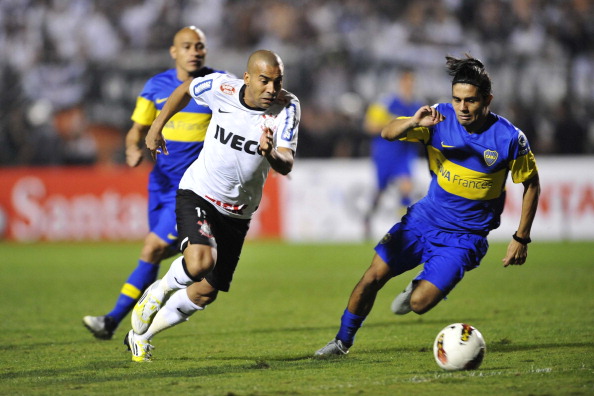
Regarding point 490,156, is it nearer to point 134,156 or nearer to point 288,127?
point 288,127

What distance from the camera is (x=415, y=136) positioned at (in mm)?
6066

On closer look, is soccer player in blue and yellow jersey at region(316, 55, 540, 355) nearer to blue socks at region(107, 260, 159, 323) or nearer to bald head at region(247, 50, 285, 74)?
bald head at region(247, 50, 285, 74)

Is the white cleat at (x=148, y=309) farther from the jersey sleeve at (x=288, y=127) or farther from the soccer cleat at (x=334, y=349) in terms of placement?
the jersey sleeve at (x=288, y=127)

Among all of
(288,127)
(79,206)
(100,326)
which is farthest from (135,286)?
(79,206)

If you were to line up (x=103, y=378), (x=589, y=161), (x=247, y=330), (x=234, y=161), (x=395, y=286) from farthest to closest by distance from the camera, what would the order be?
(x=589, y=161) < (x=395, y=286) < (x=247, y=330) < (x=234, y=161) < (x=103, y=378)

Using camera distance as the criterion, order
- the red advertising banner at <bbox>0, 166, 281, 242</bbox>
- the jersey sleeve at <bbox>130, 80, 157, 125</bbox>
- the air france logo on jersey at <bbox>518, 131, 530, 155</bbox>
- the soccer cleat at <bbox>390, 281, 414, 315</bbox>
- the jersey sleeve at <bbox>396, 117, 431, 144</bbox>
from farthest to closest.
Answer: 1. the red advertising banner at <bbox>0, 166, 281, 242</bbox>
2. the jersey sleeve at <bbox>130, 80, 157, 125</bbox>
3. the soccer cleat at <bbox>390, 281, 414, 315</bbox>
4. the jersey sleeve at <bbox>396, 117, 431, 144</bbox>
5. the air france logo on jersey at <bbox>518, 131, 530, 155</bbox>

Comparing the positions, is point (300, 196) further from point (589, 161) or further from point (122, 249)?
point (589, 161)

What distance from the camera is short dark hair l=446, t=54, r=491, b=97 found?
584 centimetres

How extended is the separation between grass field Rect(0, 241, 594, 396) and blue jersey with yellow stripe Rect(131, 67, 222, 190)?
1.44 m

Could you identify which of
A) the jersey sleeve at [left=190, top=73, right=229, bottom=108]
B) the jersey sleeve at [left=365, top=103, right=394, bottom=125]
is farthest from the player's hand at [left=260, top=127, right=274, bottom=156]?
the jersey sleeve at [left=365, top=103, right=394, bottom=125]

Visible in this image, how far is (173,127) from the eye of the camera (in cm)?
751

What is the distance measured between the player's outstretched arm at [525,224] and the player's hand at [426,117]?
851mm

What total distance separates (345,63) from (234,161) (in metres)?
12.3

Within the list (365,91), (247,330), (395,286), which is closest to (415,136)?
(247,330)
